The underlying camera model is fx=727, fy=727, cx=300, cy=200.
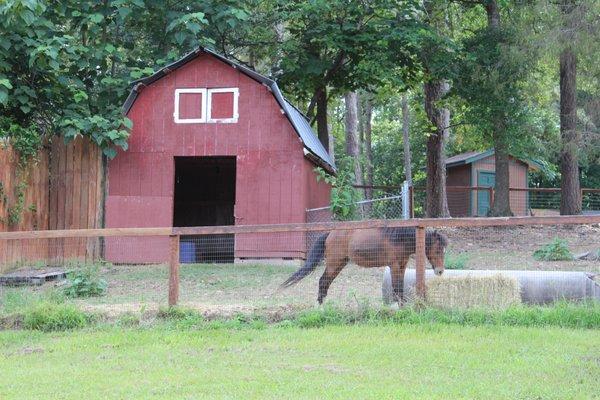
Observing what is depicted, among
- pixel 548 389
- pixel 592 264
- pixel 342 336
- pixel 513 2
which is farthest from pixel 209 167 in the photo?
pixel 548 389

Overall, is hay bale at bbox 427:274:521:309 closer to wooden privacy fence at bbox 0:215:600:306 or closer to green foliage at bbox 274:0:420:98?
wooden privacy fence at bbox 0:215:600:306

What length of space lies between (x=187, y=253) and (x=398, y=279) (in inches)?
301

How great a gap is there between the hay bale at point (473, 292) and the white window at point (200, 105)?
856cm

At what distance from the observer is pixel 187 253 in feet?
52.0

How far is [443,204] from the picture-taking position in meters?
24.2

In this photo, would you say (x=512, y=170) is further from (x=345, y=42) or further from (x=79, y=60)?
(x=79, y=60)

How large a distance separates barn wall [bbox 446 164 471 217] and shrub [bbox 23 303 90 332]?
69.7ft

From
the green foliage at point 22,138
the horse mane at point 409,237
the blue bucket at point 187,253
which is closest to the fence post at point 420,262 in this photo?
the horse mane at point 409,237

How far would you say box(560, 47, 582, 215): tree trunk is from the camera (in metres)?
18.4

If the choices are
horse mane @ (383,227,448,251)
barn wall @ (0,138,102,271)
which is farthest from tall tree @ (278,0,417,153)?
horse mane @ (383,227,448,251)

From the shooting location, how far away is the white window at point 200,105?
1616cm

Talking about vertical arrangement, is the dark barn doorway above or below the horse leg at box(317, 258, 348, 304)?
above

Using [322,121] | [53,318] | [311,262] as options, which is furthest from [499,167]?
[53,318]

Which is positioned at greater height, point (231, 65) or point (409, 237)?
point (231, 65)
